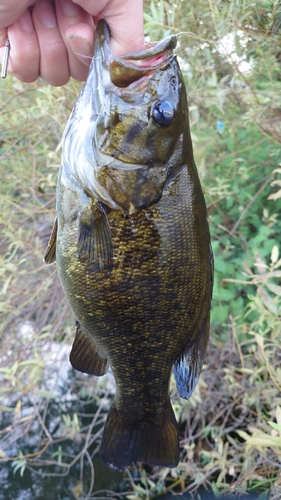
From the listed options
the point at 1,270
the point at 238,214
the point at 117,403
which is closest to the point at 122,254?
the point at 117,403

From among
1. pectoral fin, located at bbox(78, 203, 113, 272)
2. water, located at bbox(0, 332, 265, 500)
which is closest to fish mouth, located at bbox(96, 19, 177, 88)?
pectoral fin, located at bbox(78, 203, 113, 272)

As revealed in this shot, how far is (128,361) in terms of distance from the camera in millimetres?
1110

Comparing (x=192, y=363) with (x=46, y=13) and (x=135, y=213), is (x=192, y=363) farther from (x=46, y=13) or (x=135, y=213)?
(x=46, y=13)

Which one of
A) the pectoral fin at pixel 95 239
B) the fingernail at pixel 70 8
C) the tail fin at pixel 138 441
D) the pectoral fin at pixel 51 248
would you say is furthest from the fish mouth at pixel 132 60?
the tail fin at pixel 138 441

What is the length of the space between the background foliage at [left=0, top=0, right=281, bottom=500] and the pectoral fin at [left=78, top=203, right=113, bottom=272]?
1240 mm

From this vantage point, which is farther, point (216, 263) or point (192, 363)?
point (216, 263)

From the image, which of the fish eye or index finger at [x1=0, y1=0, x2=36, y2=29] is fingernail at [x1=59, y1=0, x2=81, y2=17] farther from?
the fish eye

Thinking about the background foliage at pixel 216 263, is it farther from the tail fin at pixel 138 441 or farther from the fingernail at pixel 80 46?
the fingernail at pixel 80 46

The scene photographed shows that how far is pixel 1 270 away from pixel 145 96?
145 centimetres

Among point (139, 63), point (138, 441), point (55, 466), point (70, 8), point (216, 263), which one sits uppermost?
point (70, 8)

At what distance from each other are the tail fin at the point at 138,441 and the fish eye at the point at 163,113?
87cm

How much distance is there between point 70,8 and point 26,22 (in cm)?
17

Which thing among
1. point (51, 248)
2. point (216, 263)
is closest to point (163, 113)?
point (51, 248)

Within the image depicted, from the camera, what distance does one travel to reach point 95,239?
0.96 meters
